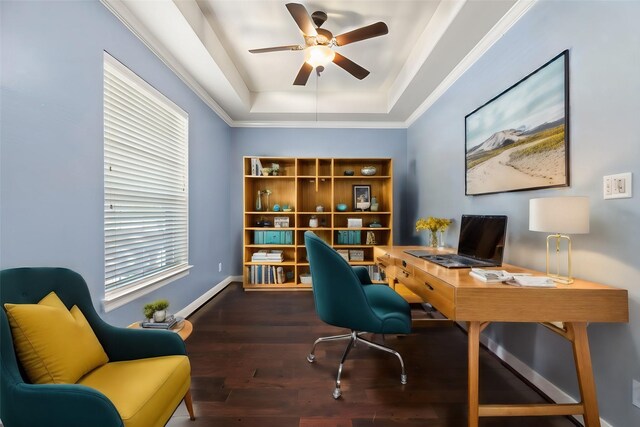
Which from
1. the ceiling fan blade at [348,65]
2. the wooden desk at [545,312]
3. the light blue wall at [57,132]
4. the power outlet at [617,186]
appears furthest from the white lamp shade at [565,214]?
the light blue wall at [57,132]

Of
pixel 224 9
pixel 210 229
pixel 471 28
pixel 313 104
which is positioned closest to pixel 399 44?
pixel 471 28

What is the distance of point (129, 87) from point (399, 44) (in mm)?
2457

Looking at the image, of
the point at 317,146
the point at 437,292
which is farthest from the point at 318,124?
the point at 437,292

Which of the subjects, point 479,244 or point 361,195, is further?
point 361,195

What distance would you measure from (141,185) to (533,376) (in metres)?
3.15

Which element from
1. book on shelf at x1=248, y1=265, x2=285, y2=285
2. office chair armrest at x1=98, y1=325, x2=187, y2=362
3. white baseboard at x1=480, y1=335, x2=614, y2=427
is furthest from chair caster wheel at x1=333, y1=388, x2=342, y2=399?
book on shelf at x1=248, y1=265, x2=285, y2=285

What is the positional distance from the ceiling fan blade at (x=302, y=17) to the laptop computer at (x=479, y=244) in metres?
1.94

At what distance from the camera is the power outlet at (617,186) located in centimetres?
116

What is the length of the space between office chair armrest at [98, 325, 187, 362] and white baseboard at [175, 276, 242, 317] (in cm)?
137

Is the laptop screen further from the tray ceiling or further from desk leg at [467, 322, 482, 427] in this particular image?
the tray ceiling

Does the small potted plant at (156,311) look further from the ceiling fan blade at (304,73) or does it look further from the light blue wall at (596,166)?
the light blue wall at (596,166)

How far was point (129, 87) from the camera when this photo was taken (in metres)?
1.94

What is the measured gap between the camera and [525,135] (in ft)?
5.63

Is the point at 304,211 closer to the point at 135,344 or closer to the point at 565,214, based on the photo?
the point at 135,344
